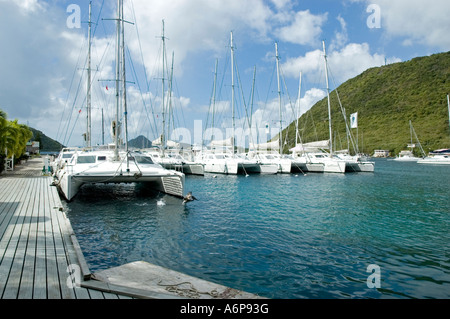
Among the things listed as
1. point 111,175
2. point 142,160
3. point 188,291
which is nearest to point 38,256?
point 188,291

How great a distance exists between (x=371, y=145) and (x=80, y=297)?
107 meters

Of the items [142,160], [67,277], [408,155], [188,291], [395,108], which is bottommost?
[188,291]

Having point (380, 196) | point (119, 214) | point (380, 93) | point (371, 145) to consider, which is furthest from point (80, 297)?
point (380, 93)

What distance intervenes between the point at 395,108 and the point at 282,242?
4568 inches

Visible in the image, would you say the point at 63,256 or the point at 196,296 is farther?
the point at 63,256

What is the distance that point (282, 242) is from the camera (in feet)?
31.4

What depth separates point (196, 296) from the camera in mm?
4863

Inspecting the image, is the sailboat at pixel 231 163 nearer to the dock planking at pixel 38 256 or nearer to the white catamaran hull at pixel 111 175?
the white catamaran hull at pixel 111 175

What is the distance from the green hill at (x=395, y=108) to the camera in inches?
3730

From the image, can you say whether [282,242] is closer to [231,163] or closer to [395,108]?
[231,163]

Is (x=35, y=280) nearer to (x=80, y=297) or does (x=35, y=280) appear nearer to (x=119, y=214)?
(x=80, y=297)

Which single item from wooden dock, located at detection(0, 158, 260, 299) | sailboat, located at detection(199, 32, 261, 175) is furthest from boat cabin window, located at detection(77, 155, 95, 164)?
sailboat, located at detection(199, 32, 261, 175)

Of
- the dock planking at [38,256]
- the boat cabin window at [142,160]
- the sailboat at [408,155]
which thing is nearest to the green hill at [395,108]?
the sailboat at [408,155]

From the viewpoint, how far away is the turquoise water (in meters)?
6.70
